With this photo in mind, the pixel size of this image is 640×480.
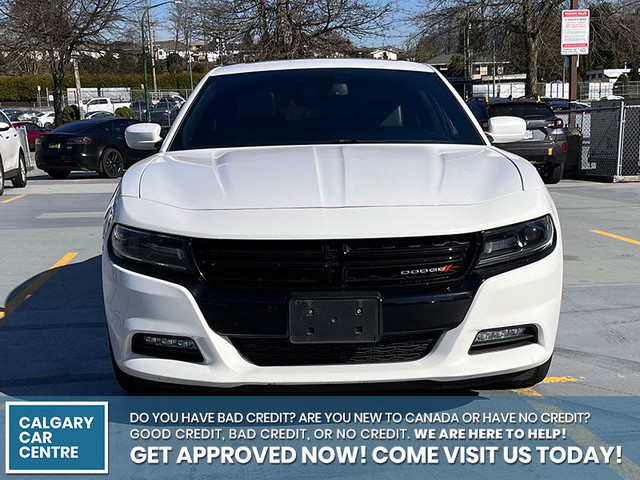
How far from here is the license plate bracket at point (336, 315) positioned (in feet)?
9.82

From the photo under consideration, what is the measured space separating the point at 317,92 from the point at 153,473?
2452 millimetres

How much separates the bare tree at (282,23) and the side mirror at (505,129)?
20.8 meters

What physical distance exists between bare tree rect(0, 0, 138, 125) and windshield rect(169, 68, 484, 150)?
31176 millimetres

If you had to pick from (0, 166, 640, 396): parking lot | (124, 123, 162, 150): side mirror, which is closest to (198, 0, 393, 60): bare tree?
(0, 166, 640, 396): parking lot

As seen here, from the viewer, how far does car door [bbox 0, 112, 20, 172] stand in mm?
13895

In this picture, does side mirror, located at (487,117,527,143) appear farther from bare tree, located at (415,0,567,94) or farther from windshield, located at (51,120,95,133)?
bare tree, located at (415,0,567,94)

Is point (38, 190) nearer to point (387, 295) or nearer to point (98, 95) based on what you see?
point (387, 295)

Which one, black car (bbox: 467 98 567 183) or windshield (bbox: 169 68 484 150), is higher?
windshield (bbox: 169 68 484 150)

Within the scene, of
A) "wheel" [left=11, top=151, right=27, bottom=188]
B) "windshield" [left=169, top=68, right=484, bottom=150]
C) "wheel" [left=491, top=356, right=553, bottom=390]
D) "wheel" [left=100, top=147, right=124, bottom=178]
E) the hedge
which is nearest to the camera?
"wheel" [left=491, top=356, right=553, bottom=390]

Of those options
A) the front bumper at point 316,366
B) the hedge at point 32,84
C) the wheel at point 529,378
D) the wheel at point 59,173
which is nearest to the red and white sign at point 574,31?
the wheel at point 59,173

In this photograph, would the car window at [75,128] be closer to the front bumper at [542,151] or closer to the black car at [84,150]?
the black car at [84,150]

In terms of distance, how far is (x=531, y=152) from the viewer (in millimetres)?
14469

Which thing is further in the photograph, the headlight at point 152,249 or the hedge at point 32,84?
the hedge at point 32,84

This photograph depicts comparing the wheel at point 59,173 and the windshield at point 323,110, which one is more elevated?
the windshield at point 323,110
